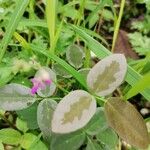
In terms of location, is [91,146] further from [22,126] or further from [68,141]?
[22,126]

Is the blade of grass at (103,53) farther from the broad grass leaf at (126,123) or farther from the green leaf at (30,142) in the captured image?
the green leaf at (30,142)

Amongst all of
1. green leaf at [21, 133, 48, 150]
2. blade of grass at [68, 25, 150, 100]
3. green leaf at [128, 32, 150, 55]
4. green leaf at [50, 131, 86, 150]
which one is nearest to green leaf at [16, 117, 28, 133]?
green leaf at [21, 133, 48, 150]

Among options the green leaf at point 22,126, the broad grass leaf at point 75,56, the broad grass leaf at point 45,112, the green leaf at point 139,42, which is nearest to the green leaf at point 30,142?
the green leaf at point 22,126

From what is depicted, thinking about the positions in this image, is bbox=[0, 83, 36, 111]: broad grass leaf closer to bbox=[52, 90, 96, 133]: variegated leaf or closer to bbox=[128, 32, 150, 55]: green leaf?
bbox=[52, 90, 96, 133]: variegated leaf

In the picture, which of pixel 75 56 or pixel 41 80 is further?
pixel 75 56

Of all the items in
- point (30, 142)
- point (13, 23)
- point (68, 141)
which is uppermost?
point (13, 23)

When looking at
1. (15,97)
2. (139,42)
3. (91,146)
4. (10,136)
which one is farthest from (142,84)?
(139,42)

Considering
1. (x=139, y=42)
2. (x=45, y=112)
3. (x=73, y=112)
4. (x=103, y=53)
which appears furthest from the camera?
(x=139, y=42)

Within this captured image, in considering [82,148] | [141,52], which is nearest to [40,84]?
[82,148]
